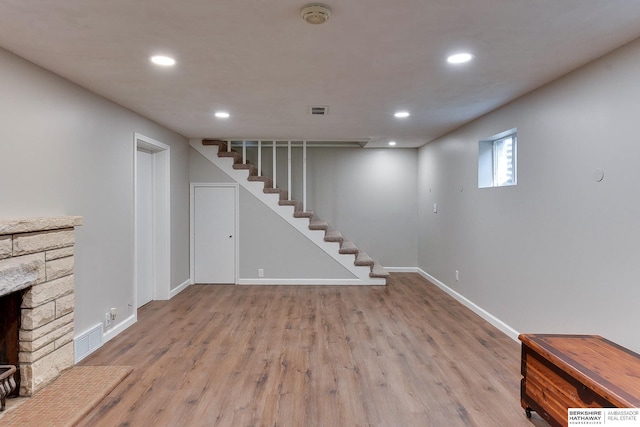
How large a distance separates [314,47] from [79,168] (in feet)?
7.56

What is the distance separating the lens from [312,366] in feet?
10.00

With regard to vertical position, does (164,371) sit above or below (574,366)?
below

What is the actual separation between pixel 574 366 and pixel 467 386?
96cm

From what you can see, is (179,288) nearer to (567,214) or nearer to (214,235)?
(214,235)

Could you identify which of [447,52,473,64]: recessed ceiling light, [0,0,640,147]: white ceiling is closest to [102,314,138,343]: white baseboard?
[0,0,640,147]: white ceiling

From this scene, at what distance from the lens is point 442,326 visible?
13.2ft

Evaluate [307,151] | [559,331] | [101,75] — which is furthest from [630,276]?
[307,151]

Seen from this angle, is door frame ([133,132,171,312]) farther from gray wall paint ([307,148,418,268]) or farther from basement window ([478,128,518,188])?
basement window ([478,128,518,188])

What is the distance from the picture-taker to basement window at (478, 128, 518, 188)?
3956 mm

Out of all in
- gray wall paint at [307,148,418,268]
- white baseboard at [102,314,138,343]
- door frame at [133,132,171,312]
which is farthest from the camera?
gray wall paint at [307,148,418,268]

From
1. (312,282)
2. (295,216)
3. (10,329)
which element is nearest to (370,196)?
(295,216)

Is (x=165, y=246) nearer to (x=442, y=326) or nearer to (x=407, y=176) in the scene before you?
(x=442, y=326)

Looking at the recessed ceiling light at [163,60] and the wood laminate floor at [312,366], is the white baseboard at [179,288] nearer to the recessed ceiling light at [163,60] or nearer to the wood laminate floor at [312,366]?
the wood laminate floor at [312,366]

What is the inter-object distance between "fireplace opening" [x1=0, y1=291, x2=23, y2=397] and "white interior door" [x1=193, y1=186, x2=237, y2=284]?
3556 mm
